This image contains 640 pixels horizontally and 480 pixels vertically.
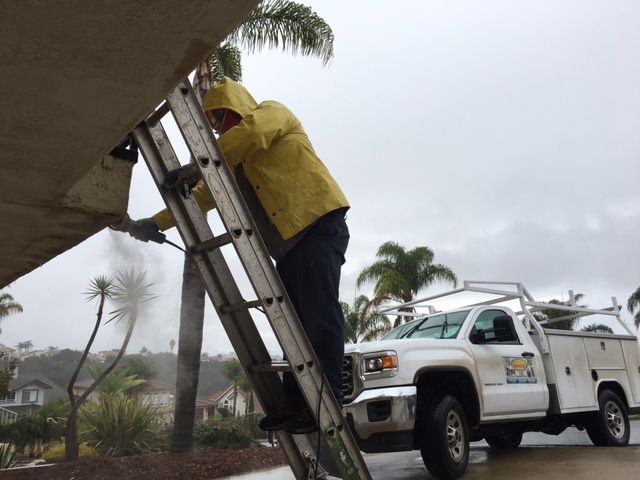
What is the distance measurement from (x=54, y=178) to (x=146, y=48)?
3.31 feet

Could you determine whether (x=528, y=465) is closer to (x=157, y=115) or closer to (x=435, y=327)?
(x=435, y=327)

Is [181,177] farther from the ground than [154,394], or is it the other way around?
[181,177]

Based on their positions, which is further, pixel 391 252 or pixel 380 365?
pixel 391 252

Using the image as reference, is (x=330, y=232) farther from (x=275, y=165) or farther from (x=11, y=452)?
(x=11, y=452)

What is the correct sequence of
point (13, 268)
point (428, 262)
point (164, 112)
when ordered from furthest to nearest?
point (428, 262) < point (13, 268) < point (164, 112)

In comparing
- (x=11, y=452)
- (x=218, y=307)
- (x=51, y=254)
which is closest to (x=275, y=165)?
(x=218, y=307)

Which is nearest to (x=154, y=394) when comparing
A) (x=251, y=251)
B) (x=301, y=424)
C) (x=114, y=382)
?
(x=114, y=382)

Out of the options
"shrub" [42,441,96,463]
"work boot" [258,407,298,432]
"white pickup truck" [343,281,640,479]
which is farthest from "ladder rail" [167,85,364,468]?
"shrub" [42,441,96,463]

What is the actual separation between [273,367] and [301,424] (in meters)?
0.32

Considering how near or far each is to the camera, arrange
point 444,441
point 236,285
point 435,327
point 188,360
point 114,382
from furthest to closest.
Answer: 1. point 114,382
2. point 188,360
3. point 435,327
4. point 444,441
5. point 236,285

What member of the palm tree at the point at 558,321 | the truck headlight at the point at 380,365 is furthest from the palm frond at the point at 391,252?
the truck headlight at the point at 380,365

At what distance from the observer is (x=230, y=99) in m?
3.12

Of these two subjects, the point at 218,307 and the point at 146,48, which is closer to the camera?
the point at 146,48

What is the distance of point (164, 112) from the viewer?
2871 mm
